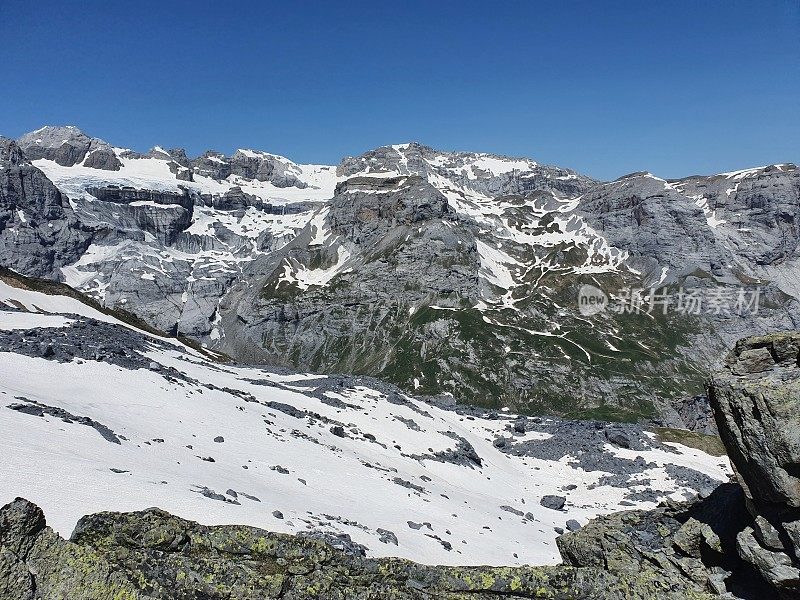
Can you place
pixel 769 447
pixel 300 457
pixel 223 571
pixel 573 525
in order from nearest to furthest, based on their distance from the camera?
pixel 223 571
pixel 769 447
pixel 300 457
pixel 573 525

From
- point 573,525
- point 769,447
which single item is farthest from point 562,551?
A: point 573,525

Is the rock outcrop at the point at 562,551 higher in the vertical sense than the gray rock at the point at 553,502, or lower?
A: higher

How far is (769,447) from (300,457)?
27.3 meters

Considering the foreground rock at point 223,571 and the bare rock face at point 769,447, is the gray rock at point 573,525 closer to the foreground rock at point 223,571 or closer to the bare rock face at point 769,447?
the bare rock face at point 769,447

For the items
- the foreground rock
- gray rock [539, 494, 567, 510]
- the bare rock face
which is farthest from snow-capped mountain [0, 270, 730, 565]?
the bare rock face

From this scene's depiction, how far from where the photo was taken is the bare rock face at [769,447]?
38.0ft

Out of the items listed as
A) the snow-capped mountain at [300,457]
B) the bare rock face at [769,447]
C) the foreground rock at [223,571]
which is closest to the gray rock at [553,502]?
the snow-capped mountain at [300,457]

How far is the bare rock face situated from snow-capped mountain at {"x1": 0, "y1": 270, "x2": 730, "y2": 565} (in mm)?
12635

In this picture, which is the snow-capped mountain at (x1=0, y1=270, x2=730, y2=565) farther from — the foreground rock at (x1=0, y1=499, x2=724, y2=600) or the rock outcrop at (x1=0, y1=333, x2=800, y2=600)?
the rock outcrop at (x1=0, y1=333, x2=800, y2=600)

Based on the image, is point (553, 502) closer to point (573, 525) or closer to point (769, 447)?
point (573, 525)

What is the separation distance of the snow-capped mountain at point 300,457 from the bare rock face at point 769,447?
41.5 ft

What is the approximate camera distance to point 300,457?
3434 centimetres

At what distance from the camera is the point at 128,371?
40031mm

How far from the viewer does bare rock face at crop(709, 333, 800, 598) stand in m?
11.6
